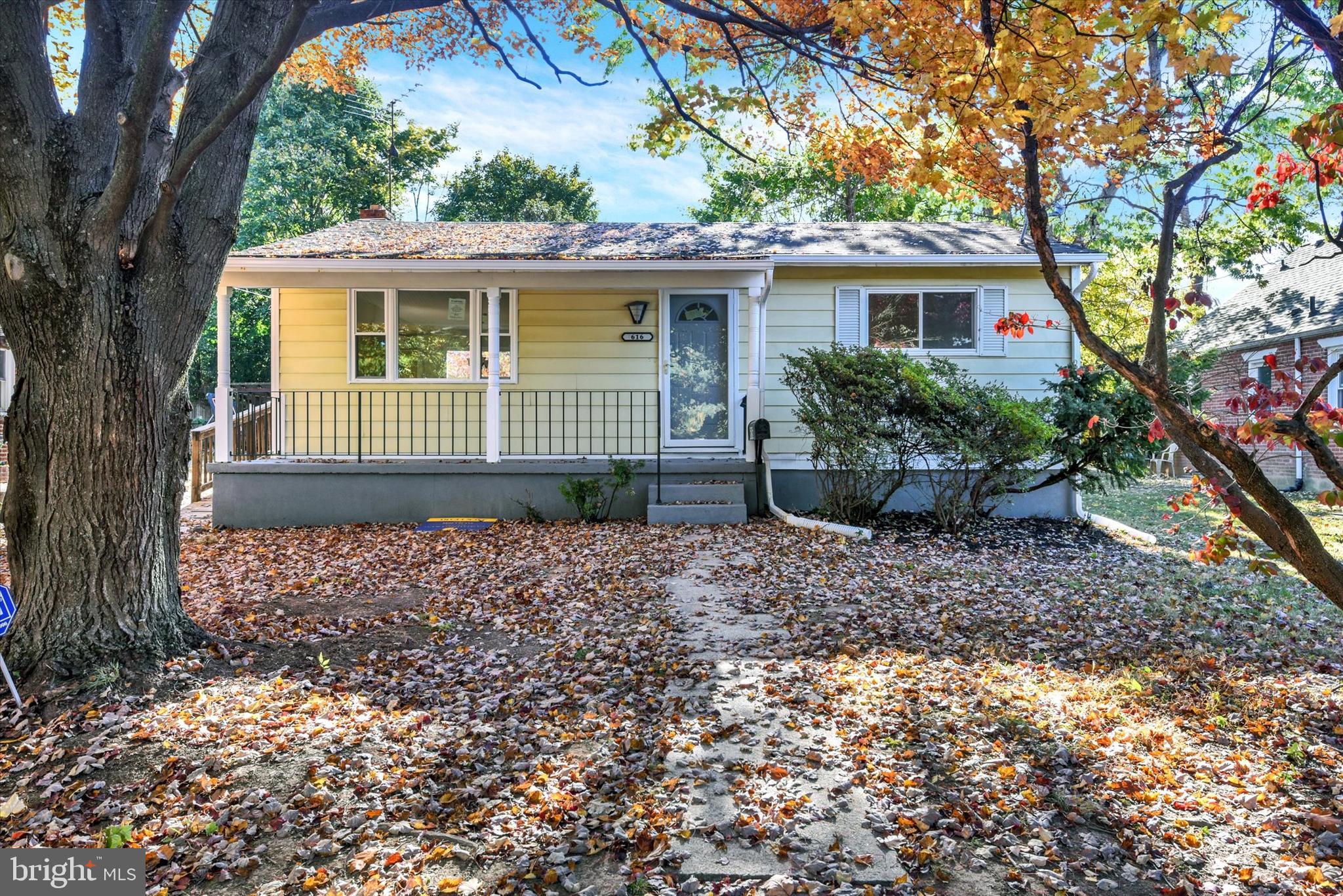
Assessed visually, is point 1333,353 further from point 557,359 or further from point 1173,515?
point 557,359

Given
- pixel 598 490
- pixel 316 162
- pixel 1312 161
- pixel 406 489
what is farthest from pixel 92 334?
pixel 316 162

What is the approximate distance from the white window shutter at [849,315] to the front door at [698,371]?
1468 millimetres

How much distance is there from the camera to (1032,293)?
32.4 feet

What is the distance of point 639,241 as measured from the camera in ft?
34.1

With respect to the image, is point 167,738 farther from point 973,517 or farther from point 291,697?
point 973,517

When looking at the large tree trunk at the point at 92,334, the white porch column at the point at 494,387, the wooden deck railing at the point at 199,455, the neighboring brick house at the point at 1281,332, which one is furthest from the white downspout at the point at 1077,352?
the wooden deck railing at the point at 199,455

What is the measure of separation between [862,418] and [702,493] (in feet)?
7.12

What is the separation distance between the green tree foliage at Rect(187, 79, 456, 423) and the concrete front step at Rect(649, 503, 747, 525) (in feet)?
49.3

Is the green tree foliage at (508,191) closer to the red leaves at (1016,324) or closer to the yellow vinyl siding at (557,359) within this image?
the yellow vinyl siding at (557,359)

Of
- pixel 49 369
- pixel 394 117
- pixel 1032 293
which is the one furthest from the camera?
pixel 394 117

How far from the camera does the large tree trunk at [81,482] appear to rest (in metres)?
3.61

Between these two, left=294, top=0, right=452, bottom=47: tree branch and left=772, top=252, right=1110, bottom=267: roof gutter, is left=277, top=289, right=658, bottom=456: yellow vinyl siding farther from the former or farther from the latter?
left=294, top=0, right=452, bottom=47: tree branch

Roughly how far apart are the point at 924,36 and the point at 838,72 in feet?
3.43

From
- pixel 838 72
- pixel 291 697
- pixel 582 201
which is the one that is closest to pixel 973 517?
pixel 838 72
